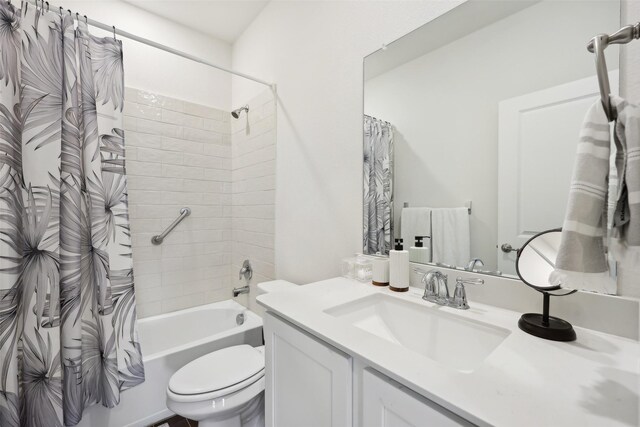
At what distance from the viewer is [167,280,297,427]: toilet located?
110 centimetres

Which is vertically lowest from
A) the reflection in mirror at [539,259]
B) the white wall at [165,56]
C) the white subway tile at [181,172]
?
the reflection in mirror at [539,259]

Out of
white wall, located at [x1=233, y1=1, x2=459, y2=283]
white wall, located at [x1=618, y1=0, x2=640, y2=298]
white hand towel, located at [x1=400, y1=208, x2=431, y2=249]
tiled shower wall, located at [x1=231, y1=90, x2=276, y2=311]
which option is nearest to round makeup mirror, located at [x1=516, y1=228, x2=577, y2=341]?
white wall, located at [x1=618, y1=0, x2=640, y2=298]

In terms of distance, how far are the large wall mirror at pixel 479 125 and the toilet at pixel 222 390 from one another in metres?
0.82

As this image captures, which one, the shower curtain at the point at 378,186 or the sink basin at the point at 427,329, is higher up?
the shower curtain at the point at 378,186

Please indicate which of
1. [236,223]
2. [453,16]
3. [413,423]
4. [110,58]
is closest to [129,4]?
[110,58]

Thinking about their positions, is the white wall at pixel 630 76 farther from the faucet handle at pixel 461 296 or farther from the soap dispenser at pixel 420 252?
the soap dispenser at pixel 420 252

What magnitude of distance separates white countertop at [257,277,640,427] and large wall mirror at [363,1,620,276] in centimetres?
27

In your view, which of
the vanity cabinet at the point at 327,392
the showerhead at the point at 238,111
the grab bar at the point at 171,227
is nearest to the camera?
the vanity cabinet at the point at 327,392

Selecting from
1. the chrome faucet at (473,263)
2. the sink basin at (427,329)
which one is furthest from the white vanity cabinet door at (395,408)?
the chrome faucet at (473,263)

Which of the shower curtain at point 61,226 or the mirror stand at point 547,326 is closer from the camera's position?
the mirror stand at point 547,326

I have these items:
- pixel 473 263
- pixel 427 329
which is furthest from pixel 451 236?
pixel 427 329

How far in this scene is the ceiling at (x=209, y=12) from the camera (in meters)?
1.87

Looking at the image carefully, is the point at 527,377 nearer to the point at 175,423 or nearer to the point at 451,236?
the point at 451,236

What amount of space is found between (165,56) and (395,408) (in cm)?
254
